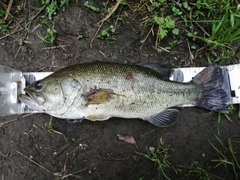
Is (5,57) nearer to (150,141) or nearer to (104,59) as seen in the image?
(104,59)

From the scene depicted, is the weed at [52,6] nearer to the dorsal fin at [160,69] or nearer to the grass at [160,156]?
the dorsal fin at [160,69]

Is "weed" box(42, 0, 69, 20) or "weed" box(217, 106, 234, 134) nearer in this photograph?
"weed" box(217, 106, 234, 134)

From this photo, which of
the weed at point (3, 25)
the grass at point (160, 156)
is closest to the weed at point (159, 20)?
the grass at point (160, 156)

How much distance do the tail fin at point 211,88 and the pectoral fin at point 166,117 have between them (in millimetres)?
331

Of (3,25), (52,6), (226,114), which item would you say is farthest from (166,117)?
(3,25)

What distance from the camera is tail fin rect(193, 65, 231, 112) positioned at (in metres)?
3.46

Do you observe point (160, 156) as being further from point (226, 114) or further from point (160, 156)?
point (226, 114)

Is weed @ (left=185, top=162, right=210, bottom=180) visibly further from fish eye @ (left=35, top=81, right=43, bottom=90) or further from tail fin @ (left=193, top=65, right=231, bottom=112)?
fish eye @ (left=35, top=81, right=43, bottom=90)

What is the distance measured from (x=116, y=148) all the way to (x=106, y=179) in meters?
0.44

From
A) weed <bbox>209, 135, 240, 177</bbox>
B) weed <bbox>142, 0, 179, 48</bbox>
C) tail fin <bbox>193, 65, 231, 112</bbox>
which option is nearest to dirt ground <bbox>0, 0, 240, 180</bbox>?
weed <bbox>209, 135, 240, 177</bbox>

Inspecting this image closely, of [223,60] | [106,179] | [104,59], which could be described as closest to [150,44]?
[104,59]

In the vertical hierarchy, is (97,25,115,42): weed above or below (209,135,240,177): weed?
above

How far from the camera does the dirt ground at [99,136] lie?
370 cm

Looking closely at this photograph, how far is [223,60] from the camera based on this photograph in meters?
3.82
